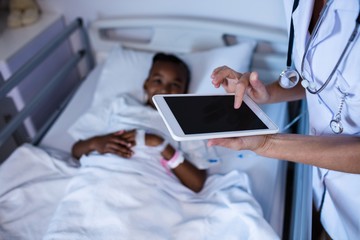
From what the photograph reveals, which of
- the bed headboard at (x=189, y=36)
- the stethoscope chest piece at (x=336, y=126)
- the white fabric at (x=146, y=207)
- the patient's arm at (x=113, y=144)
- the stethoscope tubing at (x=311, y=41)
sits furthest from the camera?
the bed headboard at (x=189, y=36)

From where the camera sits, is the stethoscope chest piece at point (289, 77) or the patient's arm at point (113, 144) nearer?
the stethoscope chest piece at point (289, 77)

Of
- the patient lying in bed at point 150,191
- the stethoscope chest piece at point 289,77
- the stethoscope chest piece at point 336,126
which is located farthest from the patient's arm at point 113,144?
the stethoscope chest piece at point 336,126

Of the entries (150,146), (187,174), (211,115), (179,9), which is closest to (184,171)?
(187,174)

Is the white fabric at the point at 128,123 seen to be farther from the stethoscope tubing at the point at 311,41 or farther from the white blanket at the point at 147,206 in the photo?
the stethoscope tubing at the point at 311,41

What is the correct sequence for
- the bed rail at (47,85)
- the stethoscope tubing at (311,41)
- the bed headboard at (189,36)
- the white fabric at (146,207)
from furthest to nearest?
the bed headboard at (189,36), the bed rail at (47,85), the white fabric at (146,207), the stethoscope tubing at (311,41)

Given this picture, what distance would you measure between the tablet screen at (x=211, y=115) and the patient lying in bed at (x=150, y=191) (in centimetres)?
38

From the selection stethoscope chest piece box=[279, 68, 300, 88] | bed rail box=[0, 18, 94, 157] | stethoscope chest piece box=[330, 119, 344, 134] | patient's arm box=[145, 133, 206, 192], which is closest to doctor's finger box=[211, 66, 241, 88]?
stethoscope chest piece box=[279, 68, 300, 88]

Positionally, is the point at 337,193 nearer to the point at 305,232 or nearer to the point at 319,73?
the point at 305,232

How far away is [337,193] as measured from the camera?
35.5 inches

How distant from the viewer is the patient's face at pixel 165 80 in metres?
1.37

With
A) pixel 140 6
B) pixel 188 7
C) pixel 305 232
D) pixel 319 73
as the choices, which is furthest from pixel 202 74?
pixel 305 232

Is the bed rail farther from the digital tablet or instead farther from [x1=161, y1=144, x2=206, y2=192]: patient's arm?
the digital tablet

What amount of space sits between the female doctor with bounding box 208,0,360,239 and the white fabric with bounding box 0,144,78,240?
29.2 inches

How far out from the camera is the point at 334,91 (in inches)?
30.1
